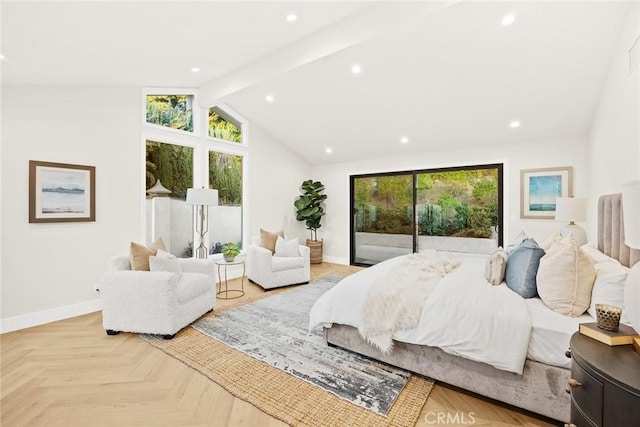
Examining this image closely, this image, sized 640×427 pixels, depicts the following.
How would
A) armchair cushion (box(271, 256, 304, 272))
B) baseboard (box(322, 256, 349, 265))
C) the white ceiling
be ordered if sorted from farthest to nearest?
baseboard (box(322, 256, 349, 265)) → armchair cushion (box(271, 256, 304, 272)) → the white ceiling

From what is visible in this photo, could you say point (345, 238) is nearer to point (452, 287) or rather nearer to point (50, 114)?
point (452, 287)

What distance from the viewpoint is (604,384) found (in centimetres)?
101

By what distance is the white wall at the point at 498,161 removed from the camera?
4402 mm

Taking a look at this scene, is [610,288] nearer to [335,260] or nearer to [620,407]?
[620,407]

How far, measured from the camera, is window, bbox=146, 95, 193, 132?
4.39m

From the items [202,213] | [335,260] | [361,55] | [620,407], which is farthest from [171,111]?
[620,407]

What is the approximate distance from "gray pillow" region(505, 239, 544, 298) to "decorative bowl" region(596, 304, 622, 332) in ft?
2.99

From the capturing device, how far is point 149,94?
432cm

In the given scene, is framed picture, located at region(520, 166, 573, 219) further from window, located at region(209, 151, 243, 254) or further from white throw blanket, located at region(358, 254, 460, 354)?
window, located at region(209, 151, 243, 254)

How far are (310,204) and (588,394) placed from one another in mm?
5725

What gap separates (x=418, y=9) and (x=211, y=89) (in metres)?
3.14

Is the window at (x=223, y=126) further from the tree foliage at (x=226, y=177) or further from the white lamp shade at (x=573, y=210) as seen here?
the white lamp shade at (x=573, y=210)

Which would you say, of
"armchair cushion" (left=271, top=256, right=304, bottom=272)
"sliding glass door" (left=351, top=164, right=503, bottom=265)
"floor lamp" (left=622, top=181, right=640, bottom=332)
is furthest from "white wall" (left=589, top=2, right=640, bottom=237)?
"armchair cushion" (left=271, top=256, right=304, bottom=272)

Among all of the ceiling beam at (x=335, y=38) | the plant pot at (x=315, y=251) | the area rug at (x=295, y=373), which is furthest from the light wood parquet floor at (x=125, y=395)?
the plant pot at (x=315, y=251)
